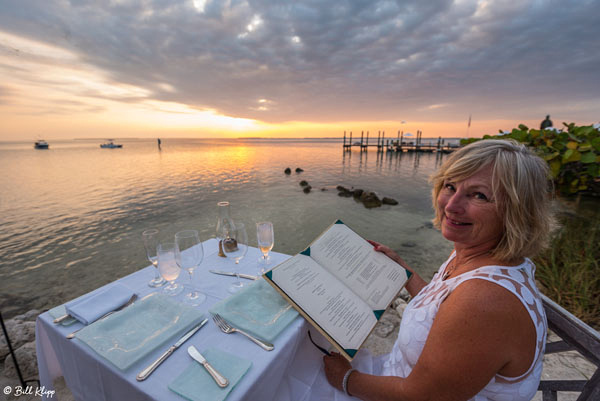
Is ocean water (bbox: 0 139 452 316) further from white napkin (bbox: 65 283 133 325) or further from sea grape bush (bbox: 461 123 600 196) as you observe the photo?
sea grape bush (bbox: 461 123 600 196)

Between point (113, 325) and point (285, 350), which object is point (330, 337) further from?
point (113, 325)

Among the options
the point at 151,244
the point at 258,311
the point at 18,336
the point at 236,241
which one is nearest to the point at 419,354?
the point at 258,311

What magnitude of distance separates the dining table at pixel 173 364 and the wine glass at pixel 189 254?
0.06 meters

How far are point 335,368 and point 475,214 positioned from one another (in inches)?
45.8

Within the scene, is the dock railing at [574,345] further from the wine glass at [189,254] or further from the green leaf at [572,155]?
the green leaf at [572,155]

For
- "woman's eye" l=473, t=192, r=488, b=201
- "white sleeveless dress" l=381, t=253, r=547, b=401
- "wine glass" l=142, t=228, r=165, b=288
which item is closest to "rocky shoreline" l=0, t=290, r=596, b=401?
"wine glass" l=142, t=228, r=165, b=288

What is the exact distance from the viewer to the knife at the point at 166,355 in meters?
0.98

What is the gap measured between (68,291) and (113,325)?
224 inches

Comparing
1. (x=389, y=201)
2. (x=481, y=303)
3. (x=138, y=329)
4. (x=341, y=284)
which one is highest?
(x=481, y=303)

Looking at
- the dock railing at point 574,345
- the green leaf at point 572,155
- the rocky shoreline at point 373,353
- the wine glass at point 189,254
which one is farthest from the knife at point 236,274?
the green leaf at point 572,155

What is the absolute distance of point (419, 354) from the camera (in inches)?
45.9

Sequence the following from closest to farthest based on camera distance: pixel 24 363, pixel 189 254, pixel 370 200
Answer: pixel 189 254 → pixel 24 363 → pixel 370 200

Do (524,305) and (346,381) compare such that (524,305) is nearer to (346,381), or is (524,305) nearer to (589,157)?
(346,381)

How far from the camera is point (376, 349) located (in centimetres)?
275
